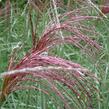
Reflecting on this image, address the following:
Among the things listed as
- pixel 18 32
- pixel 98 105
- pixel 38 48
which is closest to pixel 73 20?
pixel 38 48

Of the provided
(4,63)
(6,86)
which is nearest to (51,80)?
(6,86)

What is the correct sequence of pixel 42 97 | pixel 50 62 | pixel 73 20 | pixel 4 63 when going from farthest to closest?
pixel 4 63 < pixel 42 97 < pixel 73 20 < pixel 50 62

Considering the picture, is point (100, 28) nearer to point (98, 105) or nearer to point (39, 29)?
point (39, 29)

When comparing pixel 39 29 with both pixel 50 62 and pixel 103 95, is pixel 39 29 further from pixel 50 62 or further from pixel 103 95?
pixel 50 62

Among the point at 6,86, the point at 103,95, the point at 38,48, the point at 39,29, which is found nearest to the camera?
the point at 6,86

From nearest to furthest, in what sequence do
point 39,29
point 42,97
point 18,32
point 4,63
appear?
point 42,97
point 4,63
point 39,29
point 18,32

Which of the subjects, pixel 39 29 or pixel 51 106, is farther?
pixel 39 29

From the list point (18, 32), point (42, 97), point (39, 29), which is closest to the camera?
point (42, 97)

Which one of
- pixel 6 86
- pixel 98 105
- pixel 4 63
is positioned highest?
pixel 6 86

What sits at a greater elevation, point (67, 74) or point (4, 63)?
point (67, 74)
